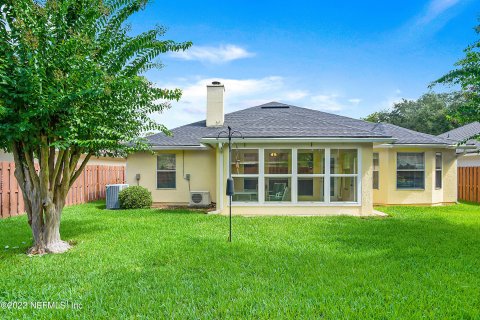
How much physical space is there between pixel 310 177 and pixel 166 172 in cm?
672

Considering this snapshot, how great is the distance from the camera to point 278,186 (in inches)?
434

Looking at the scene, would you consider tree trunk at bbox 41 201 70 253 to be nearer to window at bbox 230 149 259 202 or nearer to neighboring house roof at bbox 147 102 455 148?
neighboring house roof at bbox 147 102 455 148

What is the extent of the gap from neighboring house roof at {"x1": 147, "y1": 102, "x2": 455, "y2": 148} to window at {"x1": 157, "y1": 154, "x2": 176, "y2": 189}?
31.1 inches

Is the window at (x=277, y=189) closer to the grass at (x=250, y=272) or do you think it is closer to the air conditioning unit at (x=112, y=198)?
the grass at (x=250, y=272)

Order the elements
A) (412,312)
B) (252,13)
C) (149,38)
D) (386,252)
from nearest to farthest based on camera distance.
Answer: (412,312)
(386,252)
(149,38)
(252,13)

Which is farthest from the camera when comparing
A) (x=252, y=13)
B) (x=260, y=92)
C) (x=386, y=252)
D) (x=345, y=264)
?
(x=260, y=92)

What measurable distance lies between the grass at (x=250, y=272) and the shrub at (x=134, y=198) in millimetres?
3964

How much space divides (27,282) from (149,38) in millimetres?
4950

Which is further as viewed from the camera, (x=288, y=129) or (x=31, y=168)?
(x=288, y=129)

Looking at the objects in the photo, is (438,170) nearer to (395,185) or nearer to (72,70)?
(395,185)

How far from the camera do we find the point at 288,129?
11.2 metres

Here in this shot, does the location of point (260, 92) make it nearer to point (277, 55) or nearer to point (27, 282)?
point (277, 55)

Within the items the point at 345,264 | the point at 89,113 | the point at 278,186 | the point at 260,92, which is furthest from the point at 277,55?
the point at 345,264

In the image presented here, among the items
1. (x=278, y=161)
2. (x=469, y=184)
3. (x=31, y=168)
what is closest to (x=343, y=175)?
(x=278, y=161)
